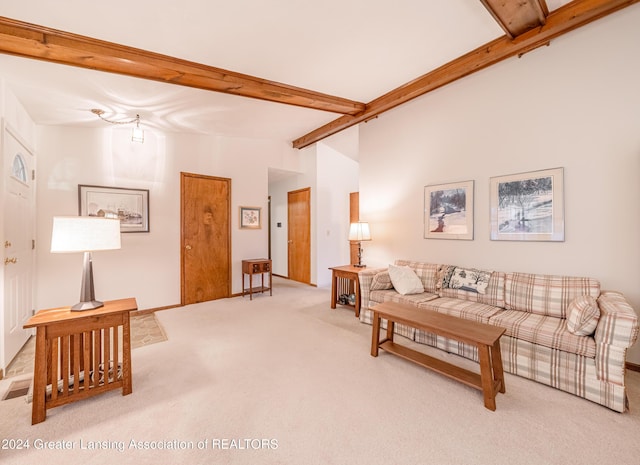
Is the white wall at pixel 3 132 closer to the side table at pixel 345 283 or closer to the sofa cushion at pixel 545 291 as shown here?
the side table at pixel 345 283

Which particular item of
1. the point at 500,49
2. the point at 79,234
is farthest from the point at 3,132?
the point at 500,49

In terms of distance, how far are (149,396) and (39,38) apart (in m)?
2.75

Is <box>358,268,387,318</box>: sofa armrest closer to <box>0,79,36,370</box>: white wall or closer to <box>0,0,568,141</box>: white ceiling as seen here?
<box>0,0,568,141</box>: white ceiling

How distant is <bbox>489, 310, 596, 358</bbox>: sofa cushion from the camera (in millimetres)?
1970

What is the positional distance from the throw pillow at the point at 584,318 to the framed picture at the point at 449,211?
1283 millimetres

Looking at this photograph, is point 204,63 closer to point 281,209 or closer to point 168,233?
point 168,233

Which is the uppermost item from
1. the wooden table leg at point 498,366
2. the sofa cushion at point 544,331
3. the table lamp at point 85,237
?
the table lamp at point 85,237

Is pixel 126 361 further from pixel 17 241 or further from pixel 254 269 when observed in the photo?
pixel 254 269

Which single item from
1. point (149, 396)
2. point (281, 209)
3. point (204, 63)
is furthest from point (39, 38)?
point (281, 209)

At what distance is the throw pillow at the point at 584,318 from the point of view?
197cm

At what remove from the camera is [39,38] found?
6.73ft

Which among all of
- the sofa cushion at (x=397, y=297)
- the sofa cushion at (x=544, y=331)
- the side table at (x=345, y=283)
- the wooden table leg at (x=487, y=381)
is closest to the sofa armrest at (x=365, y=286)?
the sofa cushion at (x=397, y=297)

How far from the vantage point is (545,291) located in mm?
2535

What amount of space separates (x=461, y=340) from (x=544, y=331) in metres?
0.75
